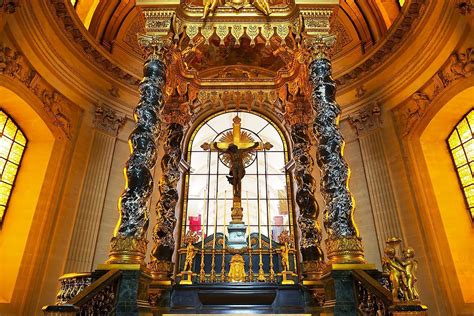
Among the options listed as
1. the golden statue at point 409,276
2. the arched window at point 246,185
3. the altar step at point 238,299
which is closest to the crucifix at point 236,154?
the altar step at point 238,299

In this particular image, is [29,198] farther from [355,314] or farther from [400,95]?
[400,95]

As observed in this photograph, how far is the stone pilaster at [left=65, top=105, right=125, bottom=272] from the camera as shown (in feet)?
26.0

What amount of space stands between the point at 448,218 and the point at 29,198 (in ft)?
30.7

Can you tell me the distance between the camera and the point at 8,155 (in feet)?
26.8

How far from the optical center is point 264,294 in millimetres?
6410

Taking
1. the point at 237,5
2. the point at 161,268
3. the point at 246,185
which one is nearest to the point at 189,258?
the point at 161,268

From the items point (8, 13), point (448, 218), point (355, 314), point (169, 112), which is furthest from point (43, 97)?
point (448, 218)

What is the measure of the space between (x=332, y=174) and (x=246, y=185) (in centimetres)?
626

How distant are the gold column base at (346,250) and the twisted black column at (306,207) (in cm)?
172

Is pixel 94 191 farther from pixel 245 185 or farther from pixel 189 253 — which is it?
pixel 245 185

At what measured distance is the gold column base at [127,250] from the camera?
16.2ft

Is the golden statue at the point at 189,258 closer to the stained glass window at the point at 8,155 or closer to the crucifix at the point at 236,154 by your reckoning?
the crucifix at the point at 236,154

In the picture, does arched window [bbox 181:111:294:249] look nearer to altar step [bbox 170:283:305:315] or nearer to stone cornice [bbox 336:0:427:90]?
stone cornice [bbox 336:0:427:90]

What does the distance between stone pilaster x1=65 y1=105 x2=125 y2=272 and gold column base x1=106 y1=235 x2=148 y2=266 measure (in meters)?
3.39
